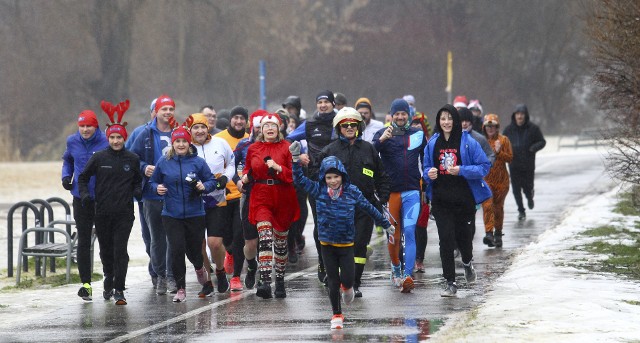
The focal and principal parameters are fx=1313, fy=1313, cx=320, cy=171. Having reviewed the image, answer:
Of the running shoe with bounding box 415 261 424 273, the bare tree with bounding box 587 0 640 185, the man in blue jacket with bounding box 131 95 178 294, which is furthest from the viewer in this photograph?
the bare tree with bounding box 587 0 640 185

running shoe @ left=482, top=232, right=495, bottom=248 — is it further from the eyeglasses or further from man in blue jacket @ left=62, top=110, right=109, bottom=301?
man in blue jacket @ left=62, top=110, right=109, bottom=301

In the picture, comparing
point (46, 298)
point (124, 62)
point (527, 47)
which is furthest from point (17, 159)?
point (46, 298)

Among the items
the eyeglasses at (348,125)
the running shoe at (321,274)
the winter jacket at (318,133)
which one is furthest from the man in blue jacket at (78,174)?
the eyeglasses at (348,125)

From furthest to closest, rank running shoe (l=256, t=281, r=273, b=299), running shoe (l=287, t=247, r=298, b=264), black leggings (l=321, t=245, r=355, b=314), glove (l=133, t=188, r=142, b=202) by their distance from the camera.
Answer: running shoe (l=287, t=247, r=298, b=264)
glove (l=133, t=188, r=142, b=202)
running shoe (l=256, t=281, r=273, b=299)
black leggings (l=321, t=245, r=355, b=314)

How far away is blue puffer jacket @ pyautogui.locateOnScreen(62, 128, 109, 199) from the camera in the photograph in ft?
43.1

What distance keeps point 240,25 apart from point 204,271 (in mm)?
A: 48420

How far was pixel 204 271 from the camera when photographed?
1312 cm

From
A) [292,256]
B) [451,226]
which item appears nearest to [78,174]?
[451,226]

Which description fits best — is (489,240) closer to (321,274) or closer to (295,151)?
(321,274)

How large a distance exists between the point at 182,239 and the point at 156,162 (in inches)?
41.6

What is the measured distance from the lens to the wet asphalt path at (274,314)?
1031cm

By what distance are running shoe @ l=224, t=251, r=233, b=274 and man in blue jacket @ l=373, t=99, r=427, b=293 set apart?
2107mm

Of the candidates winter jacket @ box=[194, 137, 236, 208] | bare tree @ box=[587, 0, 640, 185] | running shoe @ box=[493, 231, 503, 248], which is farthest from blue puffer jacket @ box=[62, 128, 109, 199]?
bare tree @ box=[587, 0, 640, 185]

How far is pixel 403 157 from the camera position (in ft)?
43.1
